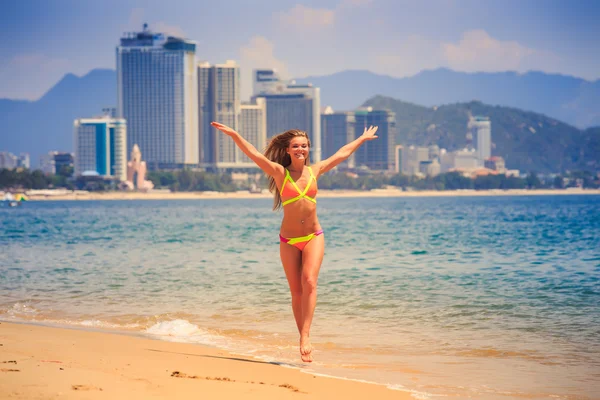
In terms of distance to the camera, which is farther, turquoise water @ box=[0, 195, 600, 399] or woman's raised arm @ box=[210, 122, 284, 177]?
turquoise water @ box=[0, 195, 600, 399]

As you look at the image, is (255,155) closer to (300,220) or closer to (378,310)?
(300,220)

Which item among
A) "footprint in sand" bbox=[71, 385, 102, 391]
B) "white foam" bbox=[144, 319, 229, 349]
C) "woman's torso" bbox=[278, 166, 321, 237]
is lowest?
"white foam" bbox=[144, 319, 229, 349]

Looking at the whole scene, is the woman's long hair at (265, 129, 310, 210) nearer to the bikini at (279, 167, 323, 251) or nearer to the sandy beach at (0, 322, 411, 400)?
the bikini at (279, 167, 323, 251)

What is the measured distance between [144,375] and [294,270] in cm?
222

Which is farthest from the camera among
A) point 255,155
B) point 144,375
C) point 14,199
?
point 14,199

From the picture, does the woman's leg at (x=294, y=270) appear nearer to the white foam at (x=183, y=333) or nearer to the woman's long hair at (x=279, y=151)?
the woman's long hair at (x=279, y=151)

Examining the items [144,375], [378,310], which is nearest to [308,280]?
[144,375]

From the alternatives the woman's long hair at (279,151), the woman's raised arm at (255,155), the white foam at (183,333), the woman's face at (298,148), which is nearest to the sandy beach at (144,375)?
the white foam at (183,333)

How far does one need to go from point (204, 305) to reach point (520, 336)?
5.75 m

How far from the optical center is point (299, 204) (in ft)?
30.9

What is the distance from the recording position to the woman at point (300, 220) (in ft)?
30.7

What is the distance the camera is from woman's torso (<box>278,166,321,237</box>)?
9406 millimetres

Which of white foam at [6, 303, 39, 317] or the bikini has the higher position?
the bikini

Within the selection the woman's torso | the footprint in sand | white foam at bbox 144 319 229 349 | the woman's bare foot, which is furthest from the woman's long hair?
the footprint in sand
